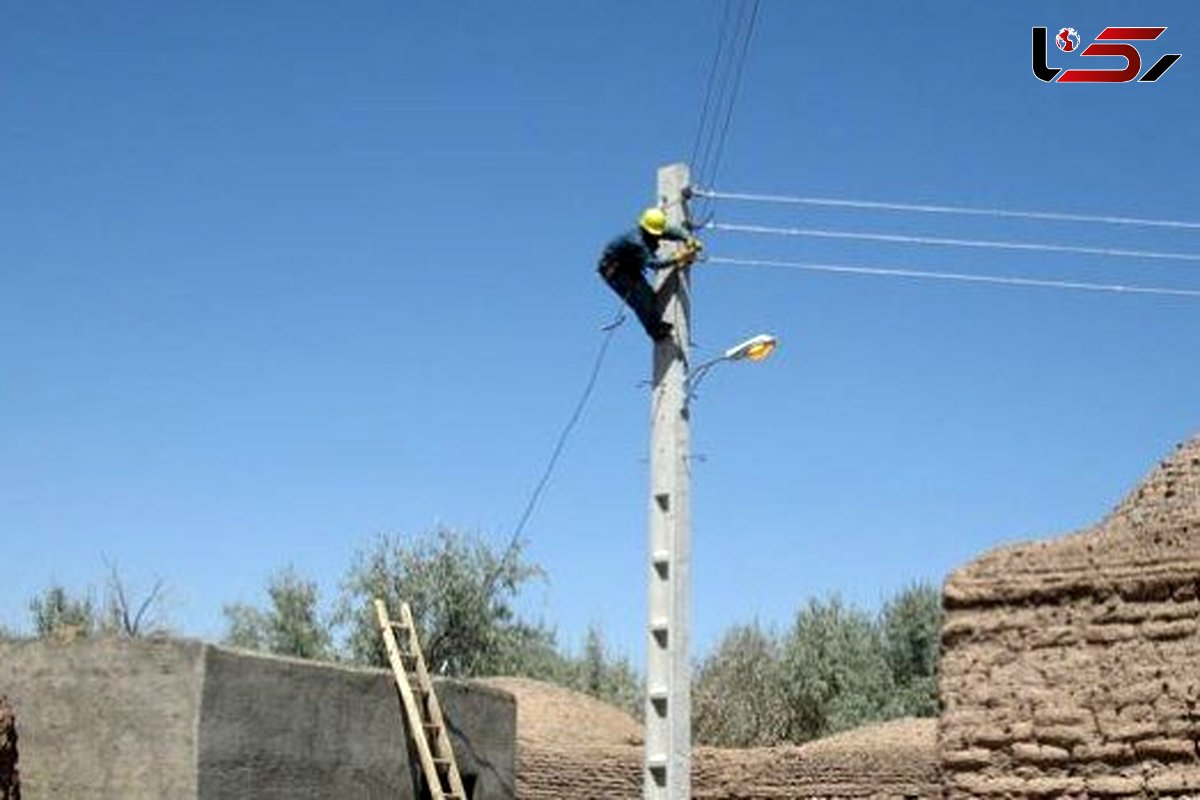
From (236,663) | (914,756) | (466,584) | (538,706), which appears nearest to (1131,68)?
(236,663)

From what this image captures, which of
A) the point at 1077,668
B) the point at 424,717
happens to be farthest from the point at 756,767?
the point at 1077,668

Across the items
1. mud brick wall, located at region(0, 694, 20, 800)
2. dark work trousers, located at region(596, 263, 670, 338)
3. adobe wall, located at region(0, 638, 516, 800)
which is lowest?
mud brick wall, located at region(0, 694, 20, 800)

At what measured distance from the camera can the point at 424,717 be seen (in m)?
16.1

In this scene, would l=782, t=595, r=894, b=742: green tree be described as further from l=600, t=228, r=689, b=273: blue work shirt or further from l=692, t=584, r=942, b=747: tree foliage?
l=600, t=228, r=689, b=273: blue work shirt

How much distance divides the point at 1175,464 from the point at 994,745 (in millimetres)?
4267

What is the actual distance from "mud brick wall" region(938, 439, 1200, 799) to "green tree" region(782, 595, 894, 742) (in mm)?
32021

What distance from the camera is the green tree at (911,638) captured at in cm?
4522

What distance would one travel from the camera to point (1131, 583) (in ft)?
42.2

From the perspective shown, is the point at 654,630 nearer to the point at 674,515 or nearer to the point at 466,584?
the point at 674,515

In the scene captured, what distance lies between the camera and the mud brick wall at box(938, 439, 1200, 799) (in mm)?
12453

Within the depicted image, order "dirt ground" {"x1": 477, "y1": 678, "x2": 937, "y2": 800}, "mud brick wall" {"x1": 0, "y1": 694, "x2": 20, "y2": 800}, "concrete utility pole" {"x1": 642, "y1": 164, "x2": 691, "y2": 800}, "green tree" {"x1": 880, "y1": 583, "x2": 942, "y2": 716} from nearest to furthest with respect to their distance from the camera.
Result: "mud brick wall" {"x1": 0, "y1": 694, "x2": 20, "y2": 800} → "concrete utility pole" {"x1": 642, "y1": 164, "x2": 691, "y2": 800} → "dirt ground" {"x1": 477, "y1": 678, "x2": 937, "y2": 800} → "green tree" {"x1": 880, "y1": 583, "x2": 942, "y2": 716}

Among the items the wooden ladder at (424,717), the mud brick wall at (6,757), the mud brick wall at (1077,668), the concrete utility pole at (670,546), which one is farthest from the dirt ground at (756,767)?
the mud brick wall at (6,757)

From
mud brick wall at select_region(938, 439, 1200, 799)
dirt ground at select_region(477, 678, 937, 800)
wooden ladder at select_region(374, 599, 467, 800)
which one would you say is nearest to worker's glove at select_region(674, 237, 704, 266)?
mud brick wall at select_region(938, 439, 1200, 799)

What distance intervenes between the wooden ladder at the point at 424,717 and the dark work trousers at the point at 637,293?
4.40 metres
